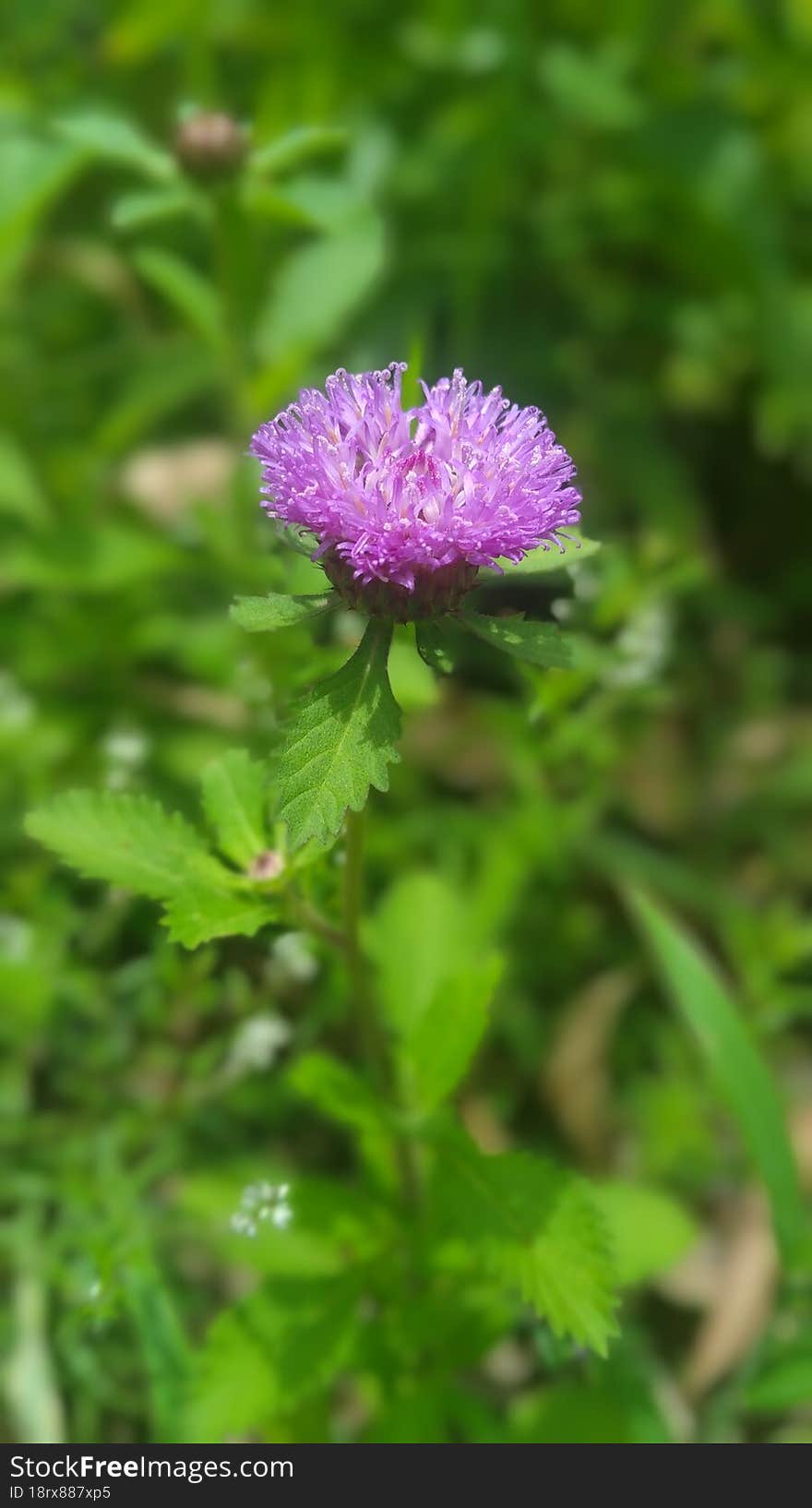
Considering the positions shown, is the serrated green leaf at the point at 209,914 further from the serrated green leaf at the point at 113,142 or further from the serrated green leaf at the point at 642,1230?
the serrated green leaf at the point at 113,142

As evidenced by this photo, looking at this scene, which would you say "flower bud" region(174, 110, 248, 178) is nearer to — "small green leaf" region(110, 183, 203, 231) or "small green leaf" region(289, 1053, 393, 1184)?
"small green leaf" region(110, 183, 203, 231)

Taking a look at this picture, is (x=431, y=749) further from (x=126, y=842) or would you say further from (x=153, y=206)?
(x=126, y=842)

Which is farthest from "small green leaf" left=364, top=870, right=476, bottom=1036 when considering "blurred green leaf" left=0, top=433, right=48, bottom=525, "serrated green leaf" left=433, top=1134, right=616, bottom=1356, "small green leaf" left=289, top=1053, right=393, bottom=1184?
"blurred green leaf" left=0, top=433, right=48, bottom=525

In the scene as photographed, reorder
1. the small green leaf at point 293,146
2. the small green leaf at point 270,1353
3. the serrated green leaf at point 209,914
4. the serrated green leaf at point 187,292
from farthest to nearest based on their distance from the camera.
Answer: the serrated green leaf at point 187,292
the small green leaf at point 293,146
the small green leaf at point 270,1353
the serrated green leaf at point 209,914

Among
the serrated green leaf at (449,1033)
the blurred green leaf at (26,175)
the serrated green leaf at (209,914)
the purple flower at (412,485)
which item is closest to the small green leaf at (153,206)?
the blurred green leaf at (26,175)

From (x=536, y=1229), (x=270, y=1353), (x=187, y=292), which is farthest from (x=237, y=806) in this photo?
(x=187, y=292)
